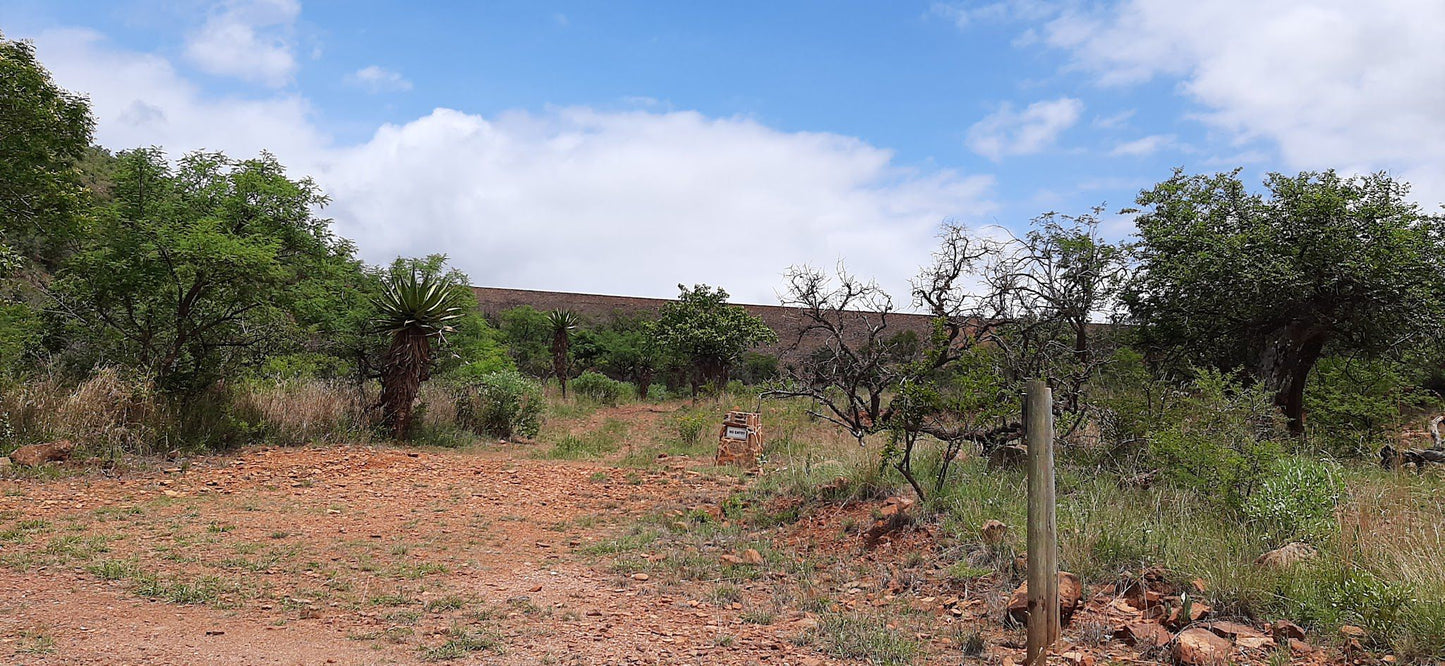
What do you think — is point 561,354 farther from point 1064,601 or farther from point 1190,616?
point 1190,616

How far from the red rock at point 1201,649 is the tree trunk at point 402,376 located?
31.5ft

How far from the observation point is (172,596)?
4.62 meters

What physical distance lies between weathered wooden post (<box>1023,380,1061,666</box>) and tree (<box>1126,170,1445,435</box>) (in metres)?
6.51

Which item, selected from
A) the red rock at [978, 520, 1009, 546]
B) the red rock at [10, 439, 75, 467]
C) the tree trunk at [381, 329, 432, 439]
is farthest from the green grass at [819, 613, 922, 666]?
the tree trunk at [381, 329, 432, 439]

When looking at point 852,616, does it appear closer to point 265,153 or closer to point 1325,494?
point 1325,494

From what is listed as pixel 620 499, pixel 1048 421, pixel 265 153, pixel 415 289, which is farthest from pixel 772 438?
pixel 265 153

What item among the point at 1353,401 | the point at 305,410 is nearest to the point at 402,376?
the point at 305,410

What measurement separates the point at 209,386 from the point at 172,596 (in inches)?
260

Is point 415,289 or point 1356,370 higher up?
point 415,289

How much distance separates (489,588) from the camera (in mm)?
5133

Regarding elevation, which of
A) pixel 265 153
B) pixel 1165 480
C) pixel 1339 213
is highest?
pixel 265 153

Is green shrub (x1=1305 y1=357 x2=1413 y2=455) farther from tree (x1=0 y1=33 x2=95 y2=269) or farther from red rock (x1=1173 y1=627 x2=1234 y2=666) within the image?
tree (x1=0 y1=33 x2=95 y2=269)

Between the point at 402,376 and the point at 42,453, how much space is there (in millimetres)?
3874

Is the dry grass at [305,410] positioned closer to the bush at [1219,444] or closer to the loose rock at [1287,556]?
the bush at [1219,444]
